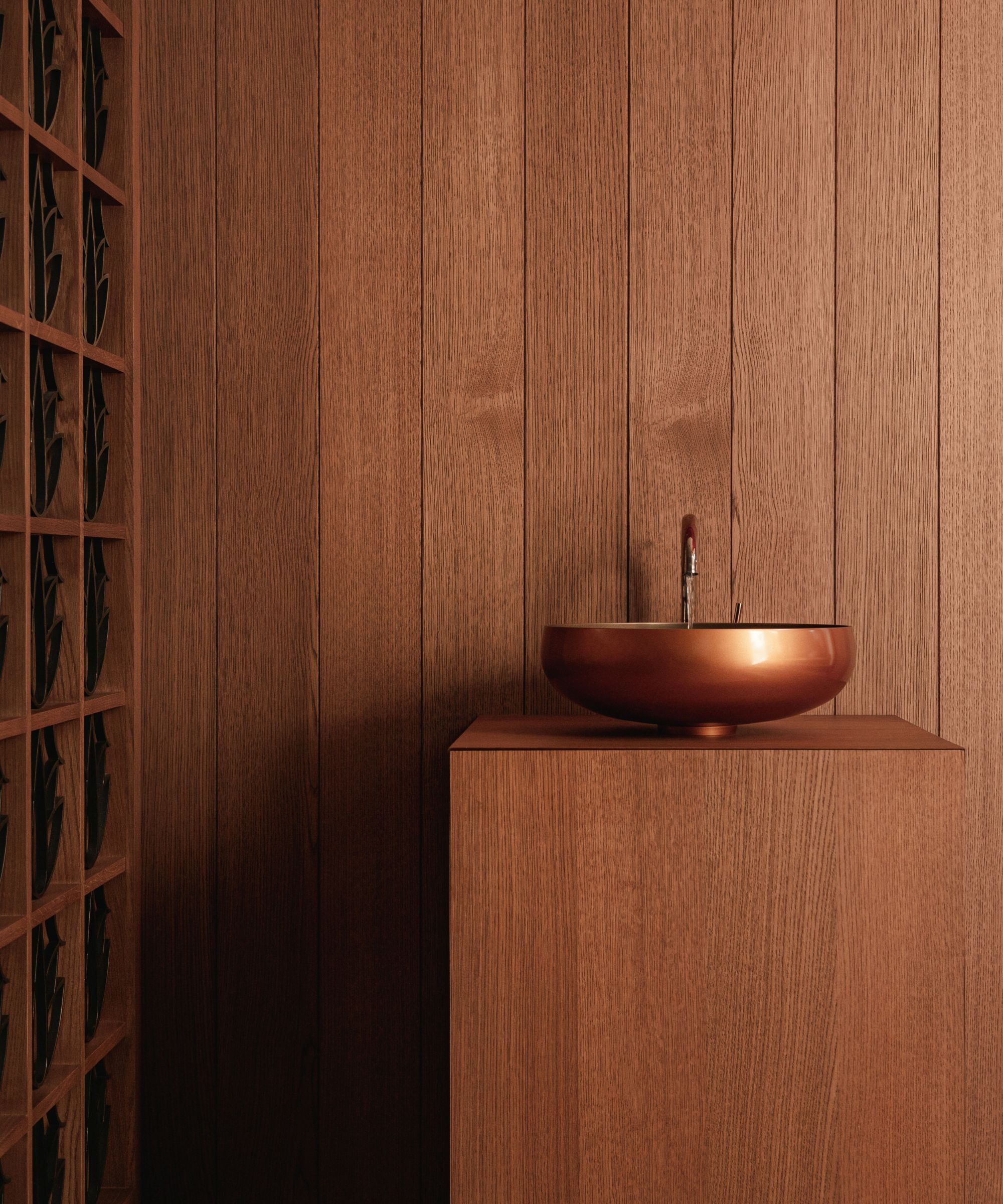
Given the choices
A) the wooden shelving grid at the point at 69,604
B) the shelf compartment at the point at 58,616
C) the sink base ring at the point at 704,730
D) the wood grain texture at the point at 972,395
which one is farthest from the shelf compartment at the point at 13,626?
the wood grain texture at the point at 972,395

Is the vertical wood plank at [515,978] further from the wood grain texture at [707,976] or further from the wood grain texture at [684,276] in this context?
the wood grain texture at [684,276]

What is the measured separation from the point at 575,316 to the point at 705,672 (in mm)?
621

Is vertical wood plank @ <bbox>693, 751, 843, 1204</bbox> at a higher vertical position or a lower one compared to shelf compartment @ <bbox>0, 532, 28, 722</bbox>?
lower

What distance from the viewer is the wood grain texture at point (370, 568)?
5.18ft

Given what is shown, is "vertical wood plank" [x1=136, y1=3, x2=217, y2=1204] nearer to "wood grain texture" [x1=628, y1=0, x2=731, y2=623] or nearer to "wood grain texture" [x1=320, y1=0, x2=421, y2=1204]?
"wood grain texture" [x1=320, y1=0, x2=421, y2=1204]

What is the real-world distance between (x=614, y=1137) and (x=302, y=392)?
1045 mm

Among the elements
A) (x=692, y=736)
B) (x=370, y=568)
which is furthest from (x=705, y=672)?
(x=370, y=568)

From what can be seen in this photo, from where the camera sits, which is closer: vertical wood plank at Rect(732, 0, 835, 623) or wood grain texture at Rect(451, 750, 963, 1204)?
wood grain texture at Rect(451, 750, 963, 1204)

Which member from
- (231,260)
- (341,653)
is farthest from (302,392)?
(341,653)

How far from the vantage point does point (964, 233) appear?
1.54 metres

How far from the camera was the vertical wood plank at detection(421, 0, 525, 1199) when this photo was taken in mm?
1574

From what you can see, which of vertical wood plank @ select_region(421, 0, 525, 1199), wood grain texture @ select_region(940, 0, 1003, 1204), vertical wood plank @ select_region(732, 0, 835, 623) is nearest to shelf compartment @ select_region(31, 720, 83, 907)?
vertical wood plank @ select_region(421, 0, 525, 1199)

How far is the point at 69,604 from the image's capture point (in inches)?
54.3

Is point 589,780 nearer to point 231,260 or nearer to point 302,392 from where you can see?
point 302,392
